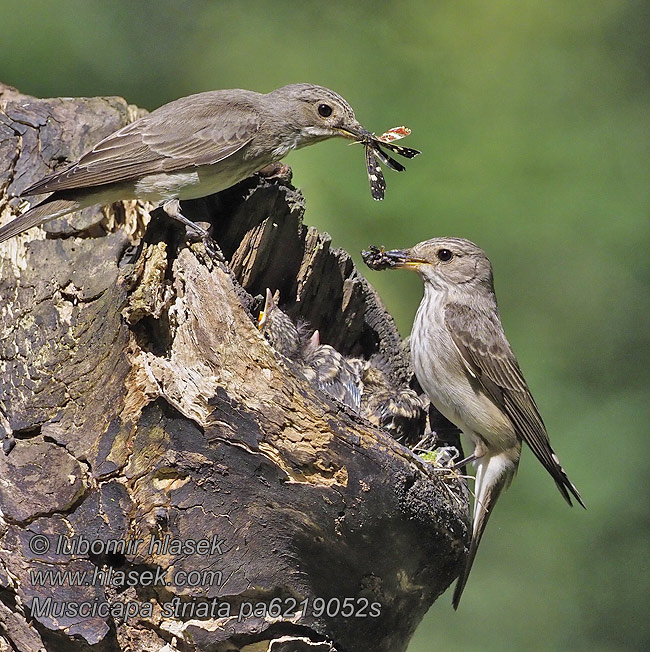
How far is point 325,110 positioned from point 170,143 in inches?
43.2

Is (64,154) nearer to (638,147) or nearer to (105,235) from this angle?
(105,235)

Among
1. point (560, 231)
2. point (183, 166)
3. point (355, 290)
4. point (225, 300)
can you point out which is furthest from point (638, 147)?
point (225, 300)

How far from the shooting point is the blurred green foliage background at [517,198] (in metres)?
7.36

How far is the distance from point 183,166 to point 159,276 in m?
1.13

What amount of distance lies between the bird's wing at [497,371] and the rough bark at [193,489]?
1.07 m

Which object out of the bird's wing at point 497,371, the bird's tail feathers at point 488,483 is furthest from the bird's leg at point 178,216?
the bird's tail feathers at point 488,483

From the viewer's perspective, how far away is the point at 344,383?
5.57 metres

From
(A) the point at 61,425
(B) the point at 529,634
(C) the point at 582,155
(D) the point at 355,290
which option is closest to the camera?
(A) the point at 61,425

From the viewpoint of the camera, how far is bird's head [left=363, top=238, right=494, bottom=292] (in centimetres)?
601

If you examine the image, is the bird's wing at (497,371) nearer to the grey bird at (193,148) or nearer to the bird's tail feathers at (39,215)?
the grey bird at (193,148)

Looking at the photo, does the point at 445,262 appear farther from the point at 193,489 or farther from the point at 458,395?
the point at 193,489

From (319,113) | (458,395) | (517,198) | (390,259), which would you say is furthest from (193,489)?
(517,198)

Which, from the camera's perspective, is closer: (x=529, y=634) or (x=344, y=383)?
(x=344, y=383)

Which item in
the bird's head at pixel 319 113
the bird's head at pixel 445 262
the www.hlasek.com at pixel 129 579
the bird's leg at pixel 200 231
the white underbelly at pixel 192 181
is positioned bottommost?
the www.hlasek.com at pixel 129 579
